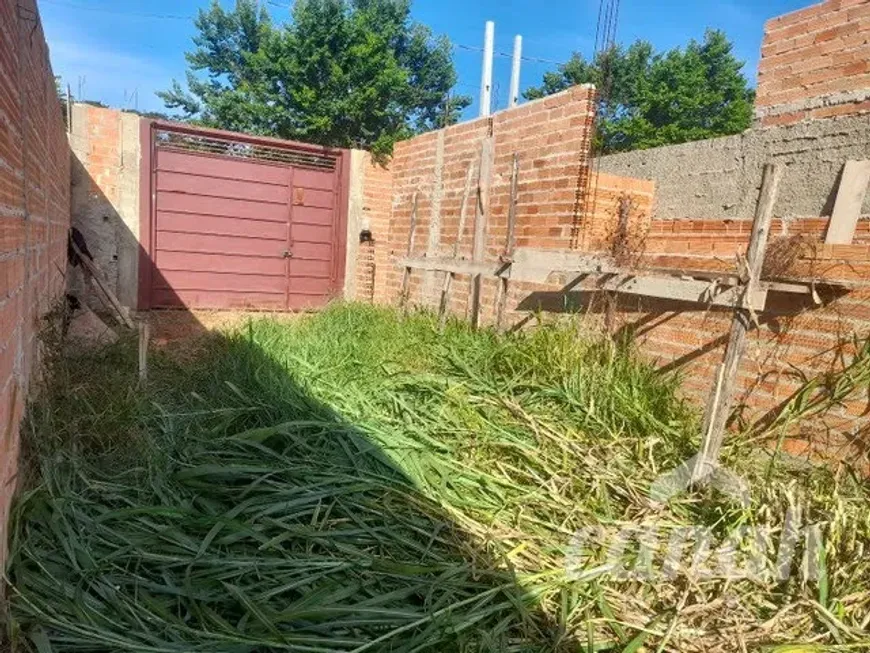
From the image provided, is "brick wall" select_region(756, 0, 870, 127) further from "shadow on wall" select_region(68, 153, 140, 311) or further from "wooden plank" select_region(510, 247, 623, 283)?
"shadow on wall" select_region(68, 153, 140, 311)

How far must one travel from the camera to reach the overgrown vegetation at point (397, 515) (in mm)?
1820

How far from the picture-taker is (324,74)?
14359 millimetres

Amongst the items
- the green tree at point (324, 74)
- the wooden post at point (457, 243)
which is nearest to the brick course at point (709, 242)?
the wooden post at point (457, 243)

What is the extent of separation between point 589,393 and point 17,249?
2825 millimetres

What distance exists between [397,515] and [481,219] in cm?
321

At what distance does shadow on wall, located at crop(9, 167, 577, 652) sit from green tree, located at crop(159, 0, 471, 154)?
11.7 metres

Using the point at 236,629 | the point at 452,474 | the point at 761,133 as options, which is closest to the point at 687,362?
the point at 761,133

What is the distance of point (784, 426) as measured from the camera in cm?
265

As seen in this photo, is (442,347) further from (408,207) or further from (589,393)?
(408,207)

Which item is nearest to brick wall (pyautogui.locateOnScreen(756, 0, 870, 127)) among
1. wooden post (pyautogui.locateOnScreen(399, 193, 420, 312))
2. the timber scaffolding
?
the timber scaffolding

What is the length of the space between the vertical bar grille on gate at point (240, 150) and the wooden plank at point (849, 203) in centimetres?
610

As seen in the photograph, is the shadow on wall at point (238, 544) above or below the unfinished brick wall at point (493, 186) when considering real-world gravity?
below

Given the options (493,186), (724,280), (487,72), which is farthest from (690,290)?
(487,72)

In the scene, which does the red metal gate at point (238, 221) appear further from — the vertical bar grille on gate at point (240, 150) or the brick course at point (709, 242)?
the brick course at point (709, 242)
